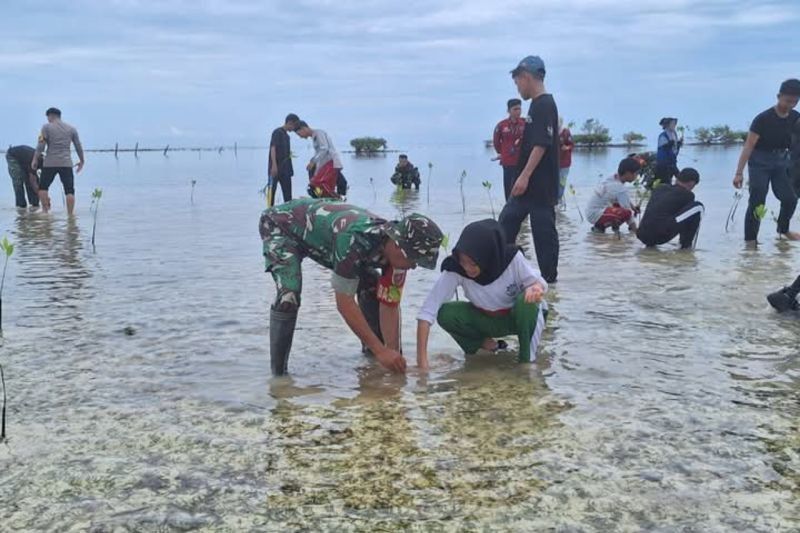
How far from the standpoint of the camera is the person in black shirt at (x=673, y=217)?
29.2 feet

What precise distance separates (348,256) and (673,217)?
20.6ft

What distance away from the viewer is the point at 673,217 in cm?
893

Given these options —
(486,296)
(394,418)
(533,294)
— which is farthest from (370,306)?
(394,418)

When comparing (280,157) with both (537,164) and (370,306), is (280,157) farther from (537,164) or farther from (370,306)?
(370,306)

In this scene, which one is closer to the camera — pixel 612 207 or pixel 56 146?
pixel 612 207

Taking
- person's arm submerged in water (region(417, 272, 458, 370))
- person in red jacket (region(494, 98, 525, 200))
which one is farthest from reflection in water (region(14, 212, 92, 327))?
person in red jacket (region(494, 98, 525, 200))

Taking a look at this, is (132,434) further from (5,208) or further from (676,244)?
(5,208)

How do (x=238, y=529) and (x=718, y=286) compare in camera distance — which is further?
(x=718, y=286)

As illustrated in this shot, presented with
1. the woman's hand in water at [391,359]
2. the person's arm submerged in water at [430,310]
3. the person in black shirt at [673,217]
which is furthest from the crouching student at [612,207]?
the woman's hand in water at [391,359]

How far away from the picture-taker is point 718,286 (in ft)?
21.5

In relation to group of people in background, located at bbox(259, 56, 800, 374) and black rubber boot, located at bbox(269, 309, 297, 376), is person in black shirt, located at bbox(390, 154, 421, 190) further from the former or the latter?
black rubber boot, located at bbox(269, 309, 297, 376)

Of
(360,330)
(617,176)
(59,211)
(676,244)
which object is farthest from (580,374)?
(59,211)

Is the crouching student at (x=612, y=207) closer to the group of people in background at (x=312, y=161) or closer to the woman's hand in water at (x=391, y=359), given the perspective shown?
the group of people in background at (x=312, y=161)

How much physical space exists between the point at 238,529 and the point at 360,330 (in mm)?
1465
